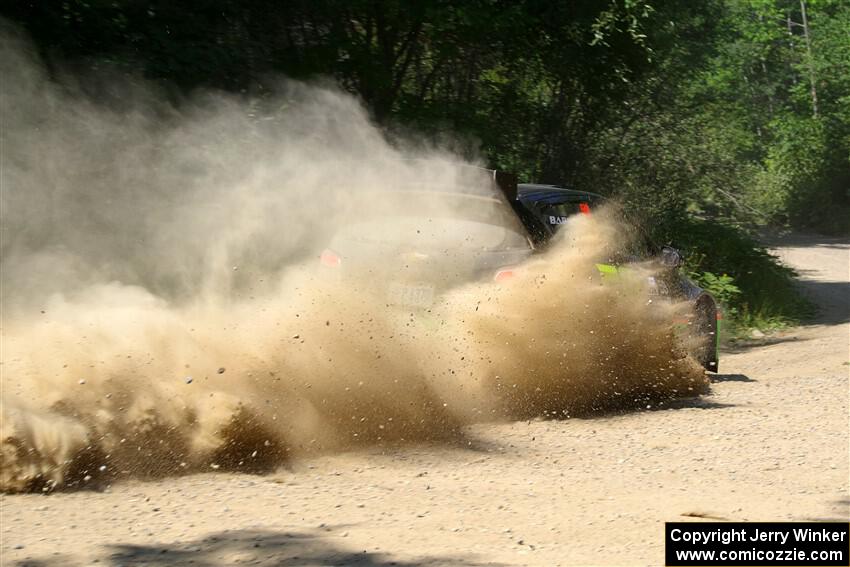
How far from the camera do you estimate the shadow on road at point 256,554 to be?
4520 mm

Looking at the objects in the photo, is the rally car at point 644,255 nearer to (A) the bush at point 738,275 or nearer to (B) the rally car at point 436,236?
(B) the rally car at point 436,236

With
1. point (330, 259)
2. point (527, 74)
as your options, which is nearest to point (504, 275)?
point (330, 259)

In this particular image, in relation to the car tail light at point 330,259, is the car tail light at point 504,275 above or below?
below

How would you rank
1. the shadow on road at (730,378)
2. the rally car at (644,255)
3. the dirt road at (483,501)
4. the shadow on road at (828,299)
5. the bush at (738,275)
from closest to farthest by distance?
the dirt road at (483,501), the rally car at (644,255), the shadow on road at (730,378), the bush at (738,275), the shadow on road at (828,299)

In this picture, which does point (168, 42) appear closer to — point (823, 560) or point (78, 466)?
point (78, 466)

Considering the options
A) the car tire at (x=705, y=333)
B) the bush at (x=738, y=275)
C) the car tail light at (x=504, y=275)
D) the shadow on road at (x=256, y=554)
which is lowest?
the bush at (x=738, y=275)

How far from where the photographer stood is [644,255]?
9.09m

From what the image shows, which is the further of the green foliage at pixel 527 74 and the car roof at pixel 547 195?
the green foliage at pixel 527 74

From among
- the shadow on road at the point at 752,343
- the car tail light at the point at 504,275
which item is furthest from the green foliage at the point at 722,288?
the car tail light at the point at 504,275

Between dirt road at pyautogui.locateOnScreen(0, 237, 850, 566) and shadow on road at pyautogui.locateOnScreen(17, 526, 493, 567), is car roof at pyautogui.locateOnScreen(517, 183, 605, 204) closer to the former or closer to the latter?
dirt road at pyautogui.locateOnScreen(0, 237, 850, 566)

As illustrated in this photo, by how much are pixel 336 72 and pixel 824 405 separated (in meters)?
6.83

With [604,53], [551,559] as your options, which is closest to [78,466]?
[551,559]

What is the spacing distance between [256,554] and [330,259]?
11.6 ft

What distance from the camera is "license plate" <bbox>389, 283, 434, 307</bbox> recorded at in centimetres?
748
